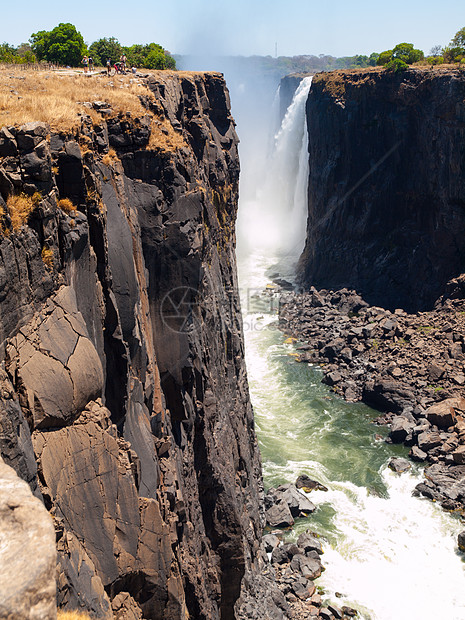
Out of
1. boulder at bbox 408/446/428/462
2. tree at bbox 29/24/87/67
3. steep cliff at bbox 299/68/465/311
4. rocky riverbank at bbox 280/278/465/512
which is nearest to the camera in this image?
boulder at bbox 408/446/428/462

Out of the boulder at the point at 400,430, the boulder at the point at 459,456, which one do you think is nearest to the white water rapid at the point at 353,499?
the boulder at the point at 400,430

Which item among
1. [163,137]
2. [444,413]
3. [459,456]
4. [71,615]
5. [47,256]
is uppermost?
[163,137]

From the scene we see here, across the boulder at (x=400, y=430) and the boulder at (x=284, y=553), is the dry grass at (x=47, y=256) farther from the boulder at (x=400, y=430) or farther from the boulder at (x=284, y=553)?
the boulder at (x=400, y=430)

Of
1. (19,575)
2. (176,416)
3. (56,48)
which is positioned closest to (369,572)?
(176,416)

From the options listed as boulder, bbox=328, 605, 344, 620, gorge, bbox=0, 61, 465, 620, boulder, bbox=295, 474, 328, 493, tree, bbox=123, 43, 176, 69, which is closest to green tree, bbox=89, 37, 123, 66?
tree, bbox=123, 43, 176, 69

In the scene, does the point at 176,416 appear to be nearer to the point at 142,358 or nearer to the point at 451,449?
the point at 142,358

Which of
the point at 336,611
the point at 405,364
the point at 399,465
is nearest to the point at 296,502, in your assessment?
the point at 336,611

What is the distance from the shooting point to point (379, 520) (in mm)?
40250

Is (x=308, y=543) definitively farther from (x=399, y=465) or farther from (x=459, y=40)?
(x=459, y=40)

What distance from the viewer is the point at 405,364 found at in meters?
60.1

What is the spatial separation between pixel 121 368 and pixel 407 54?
8037 cm

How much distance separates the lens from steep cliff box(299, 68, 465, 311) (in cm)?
7181

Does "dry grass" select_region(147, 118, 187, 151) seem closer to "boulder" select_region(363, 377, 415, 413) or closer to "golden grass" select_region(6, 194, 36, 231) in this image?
"golden grass" select_region(6, 194, 36, 231)

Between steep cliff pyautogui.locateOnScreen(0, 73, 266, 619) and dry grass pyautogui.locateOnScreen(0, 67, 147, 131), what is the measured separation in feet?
1.96
